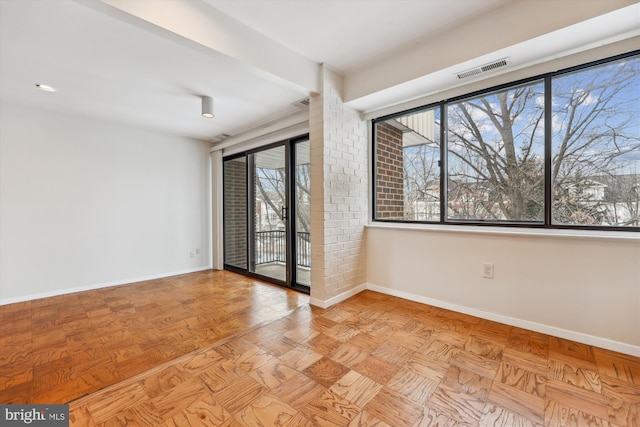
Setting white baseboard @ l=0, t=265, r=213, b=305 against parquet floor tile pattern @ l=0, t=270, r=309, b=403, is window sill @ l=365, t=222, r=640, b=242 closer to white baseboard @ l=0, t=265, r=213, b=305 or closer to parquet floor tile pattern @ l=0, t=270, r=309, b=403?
parquet floor tile pattern @ l=0, t=270, r=309, b=403

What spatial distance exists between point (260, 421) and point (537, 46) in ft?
10.4

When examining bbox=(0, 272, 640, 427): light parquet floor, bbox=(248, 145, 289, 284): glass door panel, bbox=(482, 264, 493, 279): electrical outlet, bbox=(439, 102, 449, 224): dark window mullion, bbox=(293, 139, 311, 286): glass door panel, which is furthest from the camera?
bbox=(248, 145, 289, 284): glass door panel

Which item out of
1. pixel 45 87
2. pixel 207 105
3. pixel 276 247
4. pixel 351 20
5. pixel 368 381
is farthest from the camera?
pixel 276 247

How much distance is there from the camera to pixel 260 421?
1.36 meters

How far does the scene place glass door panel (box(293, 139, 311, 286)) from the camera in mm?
3678

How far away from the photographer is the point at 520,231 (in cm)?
235

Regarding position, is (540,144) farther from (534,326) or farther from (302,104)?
(302,104)

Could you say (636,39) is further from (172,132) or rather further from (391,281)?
(172,132)

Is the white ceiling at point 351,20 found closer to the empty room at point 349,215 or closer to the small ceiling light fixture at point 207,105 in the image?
the empty room at point 349,215

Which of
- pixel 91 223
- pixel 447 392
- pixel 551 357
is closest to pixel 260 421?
pixel 447 392

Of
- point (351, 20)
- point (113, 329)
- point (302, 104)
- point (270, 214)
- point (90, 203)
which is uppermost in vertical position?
point (351, 20)

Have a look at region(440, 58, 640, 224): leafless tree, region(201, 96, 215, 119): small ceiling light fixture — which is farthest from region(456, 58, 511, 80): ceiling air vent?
region(201, 96, 215, 119): small ceiling light fixture

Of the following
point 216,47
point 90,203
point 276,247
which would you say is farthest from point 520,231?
point 90,203

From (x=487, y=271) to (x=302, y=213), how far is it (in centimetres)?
227
